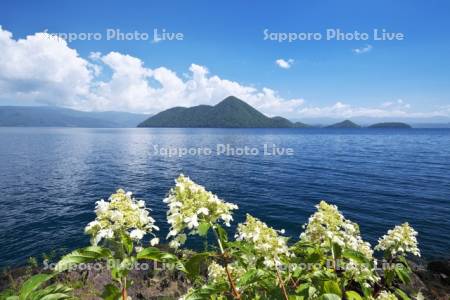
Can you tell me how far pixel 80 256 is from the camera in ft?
9.71

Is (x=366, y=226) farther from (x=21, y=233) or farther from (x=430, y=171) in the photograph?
(x=430, y=171)

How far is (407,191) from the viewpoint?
40.9 metres

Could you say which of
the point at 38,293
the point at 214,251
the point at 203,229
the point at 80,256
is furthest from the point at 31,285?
the point at 214,251

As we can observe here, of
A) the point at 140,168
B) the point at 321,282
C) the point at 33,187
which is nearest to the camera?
the point at 321,282

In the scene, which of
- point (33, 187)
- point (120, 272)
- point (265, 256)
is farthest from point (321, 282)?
point (33, 187)

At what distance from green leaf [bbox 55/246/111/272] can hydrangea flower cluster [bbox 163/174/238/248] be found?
3.52ft

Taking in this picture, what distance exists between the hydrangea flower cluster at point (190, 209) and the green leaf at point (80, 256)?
1.07 meters

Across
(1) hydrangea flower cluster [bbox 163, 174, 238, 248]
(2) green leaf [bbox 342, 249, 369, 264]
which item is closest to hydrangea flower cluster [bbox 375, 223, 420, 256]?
(2) green leaf [bbox 342, 249, 369, 264]

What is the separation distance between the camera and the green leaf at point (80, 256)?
281 cm

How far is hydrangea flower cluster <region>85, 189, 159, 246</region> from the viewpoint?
3525mm

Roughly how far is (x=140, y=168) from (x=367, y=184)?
45.2 metres

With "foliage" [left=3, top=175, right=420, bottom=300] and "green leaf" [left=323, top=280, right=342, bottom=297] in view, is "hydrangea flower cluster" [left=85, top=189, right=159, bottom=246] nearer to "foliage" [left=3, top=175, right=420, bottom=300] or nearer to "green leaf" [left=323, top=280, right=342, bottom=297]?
"foliage" [left=3, top=175, right=420, bottom=300]

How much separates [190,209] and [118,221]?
99 cm

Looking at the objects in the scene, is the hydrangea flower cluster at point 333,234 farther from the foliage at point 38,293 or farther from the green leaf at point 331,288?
the foliage at point 38,293
